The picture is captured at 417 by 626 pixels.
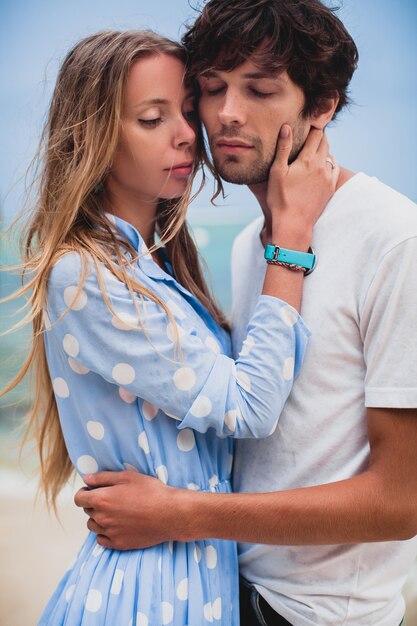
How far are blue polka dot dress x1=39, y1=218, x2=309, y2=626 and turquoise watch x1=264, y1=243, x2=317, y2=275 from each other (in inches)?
3.3

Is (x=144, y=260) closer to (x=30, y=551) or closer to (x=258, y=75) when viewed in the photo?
(x=258, y=75)

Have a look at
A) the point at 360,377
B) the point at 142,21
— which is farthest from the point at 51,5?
the point at 360,377

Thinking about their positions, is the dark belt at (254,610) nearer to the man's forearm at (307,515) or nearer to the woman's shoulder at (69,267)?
the man's forearm at (307,515)

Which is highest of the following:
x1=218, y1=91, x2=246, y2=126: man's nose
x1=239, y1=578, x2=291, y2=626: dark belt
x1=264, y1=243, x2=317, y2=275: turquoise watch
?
x1=218, y1=91, x2=246, y2=126: man's nose

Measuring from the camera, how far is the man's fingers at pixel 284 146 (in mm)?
1332

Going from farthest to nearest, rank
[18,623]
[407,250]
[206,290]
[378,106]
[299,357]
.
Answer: [378,106], [18,623], [206,290], [299,357], [407,250]

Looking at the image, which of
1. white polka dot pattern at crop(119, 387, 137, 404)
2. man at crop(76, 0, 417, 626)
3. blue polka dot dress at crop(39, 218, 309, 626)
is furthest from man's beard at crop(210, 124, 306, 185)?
white polka dot pattern at crop(119, 387, 137, 404)

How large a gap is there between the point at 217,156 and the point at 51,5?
1.85m

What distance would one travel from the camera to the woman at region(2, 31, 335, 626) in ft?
3.81

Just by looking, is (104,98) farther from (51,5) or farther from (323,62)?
(51,5)

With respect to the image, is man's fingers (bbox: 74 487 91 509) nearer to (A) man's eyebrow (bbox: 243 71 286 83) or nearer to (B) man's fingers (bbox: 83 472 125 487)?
(B) man's fingers (bbox: 83 472 125 487)

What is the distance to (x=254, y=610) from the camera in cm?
130

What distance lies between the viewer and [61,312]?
1180mm

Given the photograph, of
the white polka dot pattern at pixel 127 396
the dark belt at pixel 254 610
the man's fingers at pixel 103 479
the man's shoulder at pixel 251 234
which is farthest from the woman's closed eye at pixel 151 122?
the dark belt at pixel 254 610
